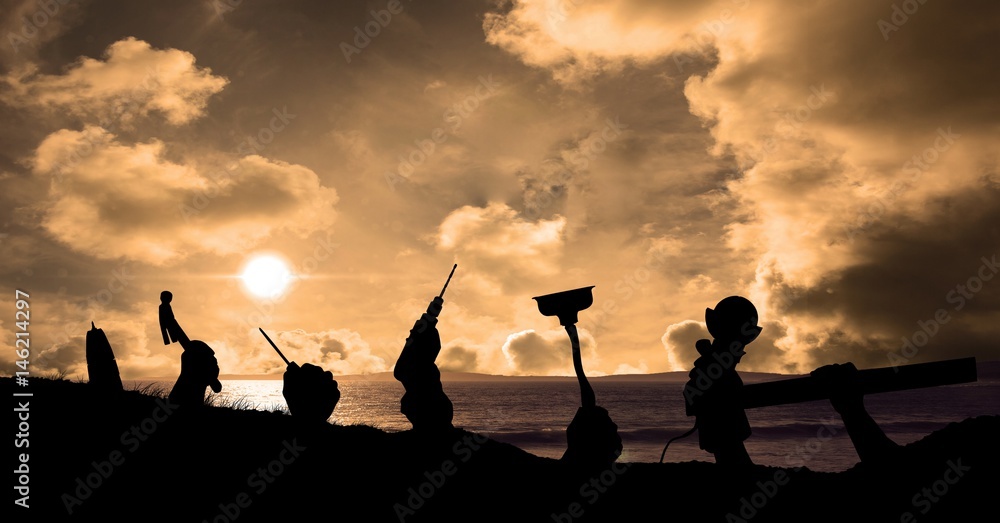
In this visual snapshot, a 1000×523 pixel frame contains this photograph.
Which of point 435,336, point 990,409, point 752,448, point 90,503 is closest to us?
point 90,503

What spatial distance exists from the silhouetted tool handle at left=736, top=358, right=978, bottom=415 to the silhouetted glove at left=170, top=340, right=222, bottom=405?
1019 cm

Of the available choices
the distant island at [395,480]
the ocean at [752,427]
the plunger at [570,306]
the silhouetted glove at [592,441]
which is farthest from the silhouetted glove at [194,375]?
the silhouetted glove at [592,441]

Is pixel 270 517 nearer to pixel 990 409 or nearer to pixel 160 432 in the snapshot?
pixel 160 432

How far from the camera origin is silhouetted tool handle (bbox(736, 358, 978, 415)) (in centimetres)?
607

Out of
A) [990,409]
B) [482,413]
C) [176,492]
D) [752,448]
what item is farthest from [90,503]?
[990,409]

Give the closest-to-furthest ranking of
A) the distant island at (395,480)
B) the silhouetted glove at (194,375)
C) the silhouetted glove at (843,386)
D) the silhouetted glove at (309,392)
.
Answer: the silhouetted glove at (843,386)
the distant island at (395,480)
the silhouetted glove at (309,392)
the silhouetted glove at (194,375)

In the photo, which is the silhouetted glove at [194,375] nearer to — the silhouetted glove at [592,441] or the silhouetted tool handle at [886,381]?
the silhouetted glove at [592,441]

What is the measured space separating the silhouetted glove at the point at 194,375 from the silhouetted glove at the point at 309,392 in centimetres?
166

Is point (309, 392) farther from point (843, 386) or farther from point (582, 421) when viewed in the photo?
point (843, 386)

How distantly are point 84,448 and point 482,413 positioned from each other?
9702 centimetres

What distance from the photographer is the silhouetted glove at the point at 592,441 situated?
10383 mm

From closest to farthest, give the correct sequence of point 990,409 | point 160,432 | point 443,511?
point 443,511, point 160,432, point 990,409

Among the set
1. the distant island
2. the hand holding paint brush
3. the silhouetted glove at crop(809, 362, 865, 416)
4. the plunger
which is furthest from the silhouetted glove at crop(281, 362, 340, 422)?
the silhouetted glove at crop(809, 362, 865, 416)

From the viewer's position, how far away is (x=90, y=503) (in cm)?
830
